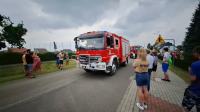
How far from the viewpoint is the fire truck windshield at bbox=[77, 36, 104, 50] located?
1171cm

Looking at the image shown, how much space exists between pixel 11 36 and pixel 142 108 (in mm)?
53724

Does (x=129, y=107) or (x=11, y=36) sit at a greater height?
(x=11, y=36)

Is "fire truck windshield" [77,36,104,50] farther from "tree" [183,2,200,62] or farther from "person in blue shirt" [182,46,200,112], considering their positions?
"tree" [183,2,200,62]

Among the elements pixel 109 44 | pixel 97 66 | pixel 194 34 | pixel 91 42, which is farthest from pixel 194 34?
pixel 97 66

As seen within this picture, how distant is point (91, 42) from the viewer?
39.7 feet

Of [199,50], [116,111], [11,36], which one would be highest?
[11,36]

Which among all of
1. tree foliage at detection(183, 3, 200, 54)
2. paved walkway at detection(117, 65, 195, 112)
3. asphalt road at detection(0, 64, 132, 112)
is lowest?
paved walkway at detection(117, 65, 195, 112)

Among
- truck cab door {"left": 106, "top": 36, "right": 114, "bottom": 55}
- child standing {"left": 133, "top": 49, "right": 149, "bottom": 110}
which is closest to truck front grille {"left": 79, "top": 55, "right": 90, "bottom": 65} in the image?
truck cab door {"left": 106, "top": 36, "right": 114, "bottom": 55}

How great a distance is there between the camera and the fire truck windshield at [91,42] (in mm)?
11712

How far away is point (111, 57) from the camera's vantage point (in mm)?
12289

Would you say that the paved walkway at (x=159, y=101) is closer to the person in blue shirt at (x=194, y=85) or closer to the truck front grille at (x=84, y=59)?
the person in blue shirt at (x=194, y=85)

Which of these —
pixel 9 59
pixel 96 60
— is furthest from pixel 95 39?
pixel 9 59

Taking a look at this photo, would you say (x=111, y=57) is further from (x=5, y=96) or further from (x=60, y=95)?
(x=5, y=96)

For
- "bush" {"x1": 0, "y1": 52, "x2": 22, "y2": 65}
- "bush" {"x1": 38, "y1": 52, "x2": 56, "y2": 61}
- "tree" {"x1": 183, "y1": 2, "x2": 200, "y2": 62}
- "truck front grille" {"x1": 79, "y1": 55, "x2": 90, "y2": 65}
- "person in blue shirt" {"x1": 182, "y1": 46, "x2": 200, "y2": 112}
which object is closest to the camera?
"person in blue shirt" {"x1": 182, "y1": 46, "x2": 200, "y2": 112}
